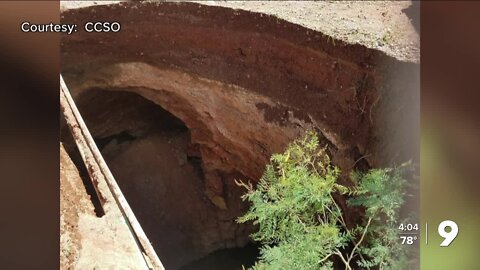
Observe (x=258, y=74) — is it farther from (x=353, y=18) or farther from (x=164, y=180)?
(x=164, y=180)

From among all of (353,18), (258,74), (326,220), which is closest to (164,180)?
(258,74)

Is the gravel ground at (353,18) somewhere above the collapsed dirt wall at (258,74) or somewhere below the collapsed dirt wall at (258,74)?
above

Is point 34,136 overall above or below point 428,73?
below

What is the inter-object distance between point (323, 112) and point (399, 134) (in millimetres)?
311

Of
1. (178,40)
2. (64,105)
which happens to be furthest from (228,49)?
(64,105)

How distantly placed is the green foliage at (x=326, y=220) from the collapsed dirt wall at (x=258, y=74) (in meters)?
0.10

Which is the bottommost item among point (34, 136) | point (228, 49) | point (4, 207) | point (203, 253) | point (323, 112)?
point (203, 253)

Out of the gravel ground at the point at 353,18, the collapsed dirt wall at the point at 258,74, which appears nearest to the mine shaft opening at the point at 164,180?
the collapsed dirt wall at the point at 258,74

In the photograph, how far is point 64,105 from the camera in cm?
261

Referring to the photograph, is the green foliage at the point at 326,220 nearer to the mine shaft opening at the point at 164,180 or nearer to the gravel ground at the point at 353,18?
the mine shaft opening at the point at 164,180

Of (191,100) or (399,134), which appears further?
(191,100)

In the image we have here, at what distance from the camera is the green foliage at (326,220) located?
258cm

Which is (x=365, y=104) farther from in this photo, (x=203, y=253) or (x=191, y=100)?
(x=203, y=253)

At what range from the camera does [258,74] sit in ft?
9.00
